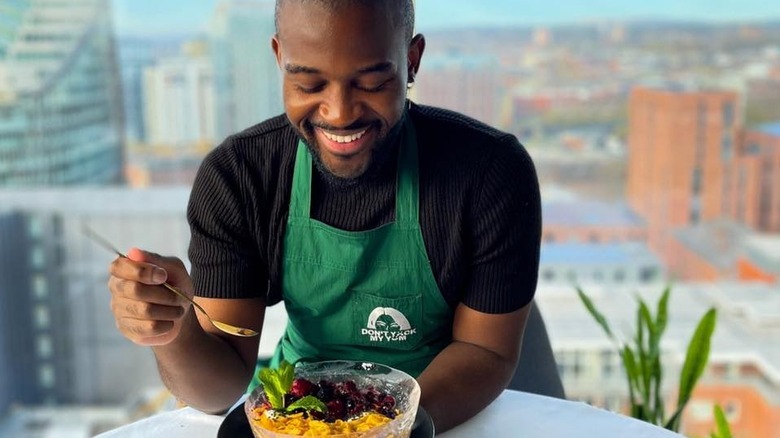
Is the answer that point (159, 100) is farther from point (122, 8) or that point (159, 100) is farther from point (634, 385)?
point (634, 385)

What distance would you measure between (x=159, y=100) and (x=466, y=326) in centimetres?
199

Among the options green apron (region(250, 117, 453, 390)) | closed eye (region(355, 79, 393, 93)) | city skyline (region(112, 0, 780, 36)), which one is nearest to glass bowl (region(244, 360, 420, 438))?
green apron (region(250, 117, 453, 390))

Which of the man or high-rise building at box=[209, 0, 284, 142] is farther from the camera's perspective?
high-rise building at box=[209, 0, 284, 142]

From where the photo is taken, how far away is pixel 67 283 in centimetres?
307

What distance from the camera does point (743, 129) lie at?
9.62ft

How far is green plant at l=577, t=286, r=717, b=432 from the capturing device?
1842 millimetres

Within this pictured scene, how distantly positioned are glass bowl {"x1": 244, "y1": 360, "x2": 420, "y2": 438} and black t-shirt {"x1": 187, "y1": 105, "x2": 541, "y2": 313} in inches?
10.1

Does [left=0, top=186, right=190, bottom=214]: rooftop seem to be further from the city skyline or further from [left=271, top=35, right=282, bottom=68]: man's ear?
[left=271, top=35, right=282, bottom=68]: man's ear

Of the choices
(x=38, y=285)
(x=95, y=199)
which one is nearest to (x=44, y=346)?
(x=38, y=285)

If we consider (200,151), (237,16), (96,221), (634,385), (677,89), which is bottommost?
(634,385)

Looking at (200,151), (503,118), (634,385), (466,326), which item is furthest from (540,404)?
(200,151)

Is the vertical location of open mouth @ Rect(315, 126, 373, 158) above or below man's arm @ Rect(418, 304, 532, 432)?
above

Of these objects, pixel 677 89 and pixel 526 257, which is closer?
pixel 526 257

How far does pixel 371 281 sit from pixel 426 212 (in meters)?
A: 0.13
